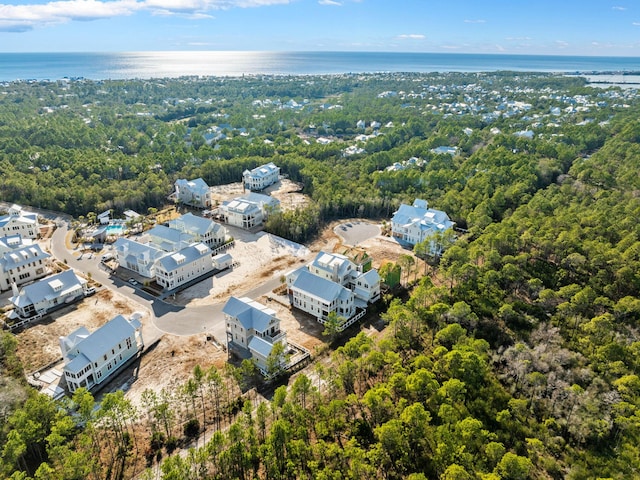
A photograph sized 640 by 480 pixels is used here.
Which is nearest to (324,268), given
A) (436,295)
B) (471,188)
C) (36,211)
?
(436,295)

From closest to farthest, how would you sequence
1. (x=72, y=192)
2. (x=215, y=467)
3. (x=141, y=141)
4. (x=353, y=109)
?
(x=215, y=467) → (x=72, y=192) → (x=141, y=141) → (x=353, y=109)

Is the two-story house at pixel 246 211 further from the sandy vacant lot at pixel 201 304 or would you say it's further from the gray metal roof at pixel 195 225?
the gray metal roof at pixel 195 225

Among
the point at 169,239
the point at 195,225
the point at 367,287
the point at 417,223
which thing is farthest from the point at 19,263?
the point at 417,223

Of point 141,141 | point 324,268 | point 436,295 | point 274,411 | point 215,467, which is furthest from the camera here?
point 141,141

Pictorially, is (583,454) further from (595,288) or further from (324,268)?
(324,268)

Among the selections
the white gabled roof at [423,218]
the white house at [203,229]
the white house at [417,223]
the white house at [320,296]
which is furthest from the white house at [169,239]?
the white gabled roof at [423,218]

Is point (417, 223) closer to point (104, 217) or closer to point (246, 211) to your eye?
point (246, 211)

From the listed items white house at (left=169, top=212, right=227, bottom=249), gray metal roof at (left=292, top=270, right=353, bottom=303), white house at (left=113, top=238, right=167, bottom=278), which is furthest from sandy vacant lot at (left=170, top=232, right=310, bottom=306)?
gray metal roof at (left=292, top=270, right=353, bottom=303)
